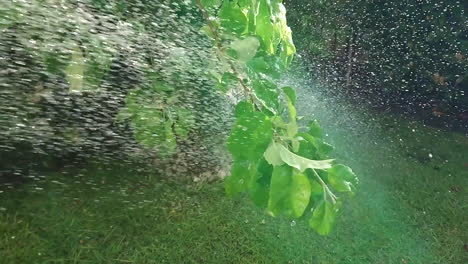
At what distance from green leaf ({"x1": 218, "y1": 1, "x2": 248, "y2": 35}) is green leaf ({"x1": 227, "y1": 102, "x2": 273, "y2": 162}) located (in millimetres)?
256

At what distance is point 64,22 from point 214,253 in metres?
1.39

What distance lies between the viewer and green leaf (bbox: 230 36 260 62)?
110 cm

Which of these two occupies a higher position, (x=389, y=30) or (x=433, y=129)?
(x=389, y=30)

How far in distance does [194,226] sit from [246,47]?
1.48 m

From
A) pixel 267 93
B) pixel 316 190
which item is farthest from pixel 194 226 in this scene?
pixel 316 190

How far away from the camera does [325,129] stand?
4223 millimetres

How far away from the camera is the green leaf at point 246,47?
110 centimetres

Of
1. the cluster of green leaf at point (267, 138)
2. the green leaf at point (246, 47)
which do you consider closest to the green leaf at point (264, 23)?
the cluster of green leaf at point (267, 138)

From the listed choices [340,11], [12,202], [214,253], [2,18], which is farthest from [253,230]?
[340,11]

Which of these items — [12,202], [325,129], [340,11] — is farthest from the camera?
[340,11]

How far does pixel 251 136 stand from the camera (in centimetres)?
100

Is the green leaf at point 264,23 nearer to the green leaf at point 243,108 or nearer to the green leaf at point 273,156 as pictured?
the green leaf at point 243,108

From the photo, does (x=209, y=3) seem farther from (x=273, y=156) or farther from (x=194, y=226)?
(x=194, y=226)

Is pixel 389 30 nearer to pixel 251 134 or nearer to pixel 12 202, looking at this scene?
pixel 12 202
